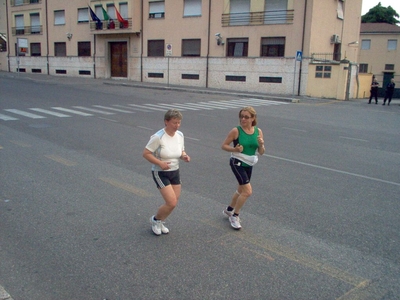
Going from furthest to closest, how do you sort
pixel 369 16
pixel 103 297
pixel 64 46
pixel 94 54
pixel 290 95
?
pixel 369 16
pixel 64 46
pixel 94 54
pixel 290 95
pixel 103 297

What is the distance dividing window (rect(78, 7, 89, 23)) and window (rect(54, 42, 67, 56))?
354 cm

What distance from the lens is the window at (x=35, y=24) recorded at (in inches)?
1762

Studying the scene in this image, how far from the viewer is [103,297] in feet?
11.1

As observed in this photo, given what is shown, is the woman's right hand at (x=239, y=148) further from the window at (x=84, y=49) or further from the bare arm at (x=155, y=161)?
the window at (x=84, y=49)

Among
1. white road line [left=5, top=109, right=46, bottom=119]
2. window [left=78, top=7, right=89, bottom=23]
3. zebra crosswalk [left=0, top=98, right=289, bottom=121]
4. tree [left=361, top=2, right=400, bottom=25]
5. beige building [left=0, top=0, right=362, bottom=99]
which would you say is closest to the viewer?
white road line [left=5, top=109, right=46, bottom=119]

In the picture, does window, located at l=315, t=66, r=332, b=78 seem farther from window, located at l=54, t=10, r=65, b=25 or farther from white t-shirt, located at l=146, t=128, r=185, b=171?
window, located at l=54, t=10, r=65, b=25

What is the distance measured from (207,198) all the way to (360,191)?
101 inches

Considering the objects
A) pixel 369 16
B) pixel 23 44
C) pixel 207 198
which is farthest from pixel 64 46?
pixel 369 16

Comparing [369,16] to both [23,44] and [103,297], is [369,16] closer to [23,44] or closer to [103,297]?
[23,44]

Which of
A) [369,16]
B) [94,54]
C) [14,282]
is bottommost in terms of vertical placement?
[14,282]

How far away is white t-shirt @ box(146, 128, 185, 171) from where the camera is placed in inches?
177

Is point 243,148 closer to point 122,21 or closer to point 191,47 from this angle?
point 191,47

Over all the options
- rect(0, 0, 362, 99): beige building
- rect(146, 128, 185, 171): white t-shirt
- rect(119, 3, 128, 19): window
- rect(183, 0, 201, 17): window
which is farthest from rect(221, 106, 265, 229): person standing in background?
rect(119, 3, 128, 19): window

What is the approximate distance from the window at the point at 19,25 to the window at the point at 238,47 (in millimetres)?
27049
